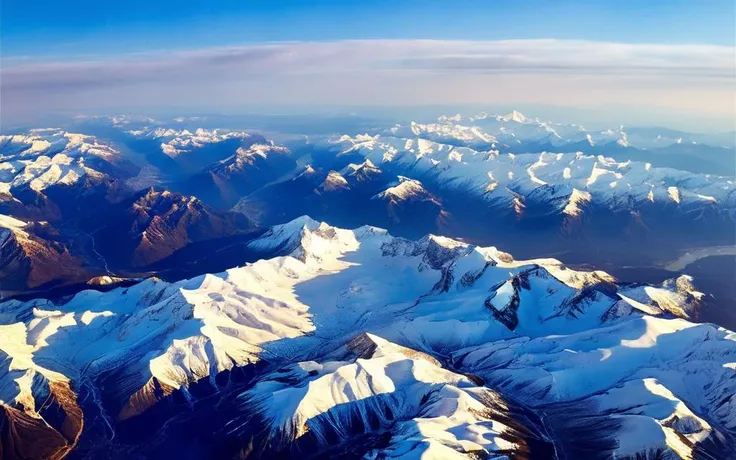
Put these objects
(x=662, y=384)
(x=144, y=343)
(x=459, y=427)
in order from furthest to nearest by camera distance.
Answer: (x=144, y=343) → (x=662, y=384) → (x=459, y=427)

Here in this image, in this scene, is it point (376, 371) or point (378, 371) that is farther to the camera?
point (378, 371)

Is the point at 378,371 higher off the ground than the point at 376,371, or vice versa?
the point at 376,371

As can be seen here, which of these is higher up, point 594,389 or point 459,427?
point 459,427

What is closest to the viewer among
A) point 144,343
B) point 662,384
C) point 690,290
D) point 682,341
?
Result: point 662,384

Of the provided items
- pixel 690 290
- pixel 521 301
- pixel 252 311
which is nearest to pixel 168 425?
pixel 252 311

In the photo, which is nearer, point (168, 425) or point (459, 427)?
point (459, 427)

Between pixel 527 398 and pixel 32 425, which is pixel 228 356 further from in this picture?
pixel 527 398

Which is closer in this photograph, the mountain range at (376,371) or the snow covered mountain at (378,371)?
the mountain range at (376,371)

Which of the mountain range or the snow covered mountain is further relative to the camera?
the snow covered mountain
